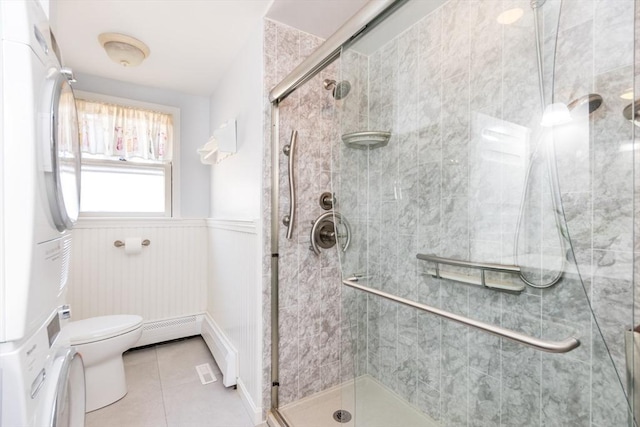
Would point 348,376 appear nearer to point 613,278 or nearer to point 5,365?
point 613,278

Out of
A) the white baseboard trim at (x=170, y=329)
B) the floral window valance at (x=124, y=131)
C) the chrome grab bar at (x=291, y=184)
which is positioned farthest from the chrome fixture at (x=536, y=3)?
the white baseboard trim at (x=170, y=329)

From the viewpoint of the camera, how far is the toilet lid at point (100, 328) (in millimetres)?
1720

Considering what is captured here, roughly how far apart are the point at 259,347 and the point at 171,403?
0.72 meters

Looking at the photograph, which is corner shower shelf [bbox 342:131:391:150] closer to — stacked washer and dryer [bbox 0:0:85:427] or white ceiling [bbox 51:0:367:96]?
white ceiling [bbox 51:0:367:96]

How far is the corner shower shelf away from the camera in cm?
129

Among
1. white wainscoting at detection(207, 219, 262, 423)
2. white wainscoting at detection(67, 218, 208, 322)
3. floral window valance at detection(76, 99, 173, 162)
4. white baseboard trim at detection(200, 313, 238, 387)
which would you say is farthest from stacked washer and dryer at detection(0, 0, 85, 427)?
floral window valance at detection(76, 99, 173, 162)

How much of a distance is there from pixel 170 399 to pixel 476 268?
6.47ft

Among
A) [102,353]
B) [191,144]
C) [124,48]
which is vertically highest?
[124,48]

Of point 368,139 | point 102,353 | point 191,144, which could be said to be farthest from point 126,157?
point 368,139

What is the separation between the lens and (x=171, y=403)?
5.99 feet

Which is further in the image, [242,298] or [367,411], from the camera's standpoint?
[242,298]

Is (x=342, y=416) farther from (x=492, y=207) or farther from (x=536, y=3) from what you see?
(x=536, y=3)

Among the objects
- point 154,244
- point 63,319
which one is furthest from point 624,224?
point 154,244

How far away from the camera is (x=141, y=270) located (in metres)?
2.54
